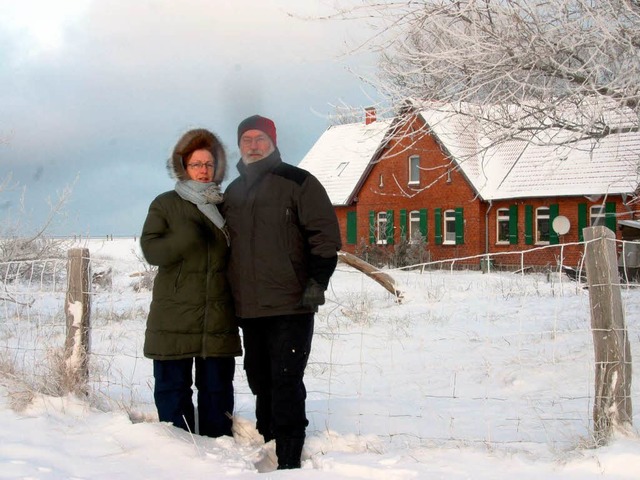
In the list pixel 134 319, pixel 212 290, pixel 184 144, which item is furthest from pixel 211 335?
pixel 134 319

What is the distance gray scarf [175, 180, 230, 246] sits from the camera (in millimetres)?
3730

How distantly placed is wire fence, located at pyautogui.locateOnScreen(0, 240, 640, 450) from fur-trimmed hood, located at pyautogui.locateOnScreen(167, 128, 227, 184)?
60.8 inches

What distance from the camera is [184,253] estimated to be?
3.70 metres

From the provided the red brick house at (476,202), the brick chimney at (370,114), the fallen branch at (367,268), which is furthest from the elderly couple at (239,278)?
the red brick house at (476,202)

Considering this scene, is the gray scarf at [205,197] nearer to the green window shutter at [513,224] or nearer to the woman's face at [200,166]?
the woman's face at [200,166]

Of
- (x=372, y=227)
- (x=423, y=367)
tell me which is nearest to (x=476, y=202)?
(x=372, y=227)

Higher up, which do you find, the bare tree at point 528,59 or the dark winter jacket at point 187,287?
the bare tree at point 528,59

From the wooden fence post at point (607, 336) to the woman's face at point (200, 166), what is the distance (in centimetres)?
209

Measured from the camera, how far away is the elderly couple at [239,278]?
138 inches

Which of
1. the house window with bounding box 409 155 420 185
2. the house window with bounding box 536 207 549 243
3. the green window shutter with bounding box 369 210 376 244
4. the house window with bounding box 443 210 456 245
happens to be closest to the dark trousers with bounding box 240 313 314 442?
the house window with bounding box 536 207 549 243

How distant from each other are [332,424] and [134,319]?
6.84 m

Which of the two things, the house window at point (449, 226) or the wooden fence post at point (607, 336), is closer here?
the wooden fence post at point (607, 336)

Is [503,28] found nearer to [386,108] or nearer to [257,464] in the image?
[386,108]

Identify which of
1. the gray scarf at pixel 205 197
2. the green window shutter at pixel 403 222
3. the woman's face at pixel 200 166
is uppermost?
the green window shutter at pixel 403 222
